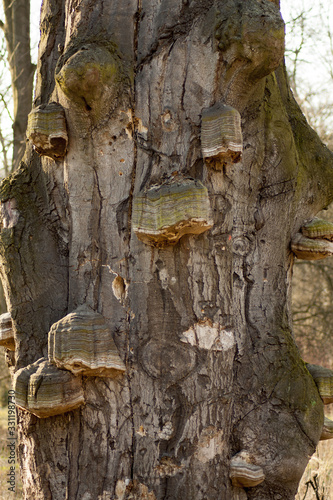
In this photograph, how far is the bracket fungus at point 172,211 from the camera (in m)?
1.88

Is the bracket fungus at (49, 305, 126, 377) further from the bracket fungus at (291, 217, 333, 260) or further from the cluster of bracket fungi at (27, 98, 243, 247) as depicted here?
the bracket fungus at (291, 217, 333, 260)

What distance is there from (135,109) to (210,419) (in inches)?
53.2

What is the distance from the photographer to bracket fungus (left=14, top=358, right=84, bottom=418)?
1965 mm

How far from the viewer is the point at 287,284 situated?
95.9 inches

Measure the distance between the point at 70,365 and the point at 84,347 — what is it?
91 mm

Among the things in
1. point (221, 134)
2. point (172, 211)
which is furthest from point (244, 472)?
point (221, 134)

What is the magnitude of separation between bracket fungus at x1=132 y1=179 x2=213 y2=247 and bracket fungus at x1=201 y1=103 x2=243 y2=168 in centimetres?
17

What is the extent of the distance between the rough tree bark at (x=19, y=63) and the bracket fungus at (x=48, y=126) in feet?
20.9

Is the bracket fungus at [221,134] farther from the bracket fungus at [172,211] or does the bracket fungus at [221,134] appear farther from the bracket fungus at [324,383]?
the bracket fungus at [324,383]

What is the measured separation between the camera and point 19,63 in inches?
334

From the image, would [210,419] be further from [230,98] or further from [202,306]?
[230,98]

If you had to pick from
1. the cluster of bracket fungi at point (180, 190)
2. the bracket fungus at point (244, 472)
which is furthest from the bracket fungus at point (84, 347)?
the bracket fungus at point (244, 472)

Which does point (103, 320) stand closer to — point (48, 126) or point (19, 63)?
point (48, 126)

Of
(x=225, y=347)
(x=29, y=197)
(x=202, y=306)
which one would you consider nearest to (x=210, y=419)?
(x=225, y=347)
